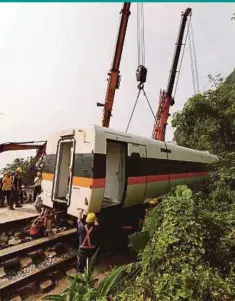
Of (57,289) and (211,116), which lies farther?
(211,116)

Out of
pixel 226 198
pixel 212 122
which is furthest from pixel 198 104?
pixel 226 198

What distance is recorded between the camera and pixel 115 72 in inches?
555

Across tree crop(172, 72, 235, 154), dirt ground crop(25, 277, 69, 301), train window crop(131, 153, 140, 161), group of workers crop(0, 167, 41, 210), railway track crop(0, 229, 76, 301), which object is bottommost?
dirt ground crop(25, 277, 69, 301)

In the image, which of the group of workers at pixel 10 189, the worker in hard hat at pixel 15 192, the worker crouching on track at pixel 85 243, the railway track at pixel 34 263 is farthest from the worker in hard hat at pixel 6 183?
the worker crouching on track at pixel 85 243

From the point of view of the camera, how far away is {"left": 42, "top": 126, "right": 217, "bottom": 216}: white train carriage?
8008 mm

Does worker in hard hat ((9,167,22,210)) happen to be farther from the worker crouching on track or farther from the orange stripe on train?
the worker crouching on track

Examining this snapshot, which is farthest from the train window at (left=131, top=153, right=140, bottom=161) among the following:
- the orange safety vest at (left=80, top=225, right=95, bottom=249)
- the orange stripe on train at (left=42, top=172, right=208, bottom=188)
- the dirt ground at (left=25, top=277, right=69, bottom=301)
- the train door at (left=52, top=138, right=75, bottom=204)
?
the dirt ground at (left=25, top=277, right=69, bottom=301)

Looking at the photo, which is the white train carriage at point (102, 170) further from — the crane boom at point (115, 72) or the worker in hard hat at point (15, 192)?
the worker in hard hat at point (15, 192)

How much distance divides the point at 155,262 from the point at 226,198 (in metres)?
4.52

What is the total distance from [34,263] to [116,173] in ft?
11.9

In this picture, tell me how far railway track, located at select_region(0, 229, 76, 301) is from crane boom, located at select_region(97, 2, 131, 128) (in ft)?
20.6

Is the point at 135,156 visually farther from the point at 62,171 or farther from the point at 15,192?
the point at 15,192

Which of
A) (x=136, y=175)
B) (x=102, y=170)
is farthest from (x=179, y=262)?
(x=136, y=175)

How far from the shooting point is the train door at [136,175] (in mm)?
9359
